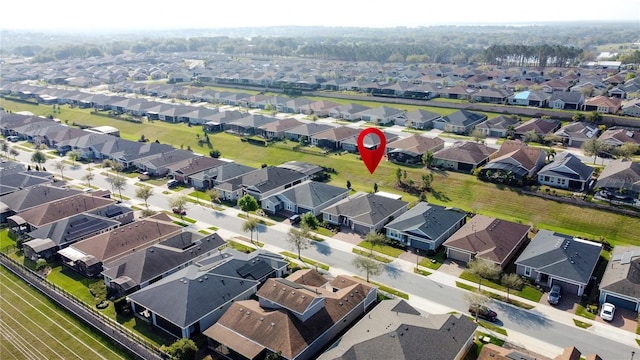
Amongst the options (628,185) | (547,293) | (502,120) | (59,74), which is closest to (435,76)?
(502,120)

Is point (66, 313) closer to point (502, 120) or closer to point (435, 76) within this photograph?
point (502, 120)

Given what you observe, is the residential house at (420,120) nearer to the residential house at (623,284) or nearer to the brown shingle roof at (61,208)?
the residential house at (623,284)

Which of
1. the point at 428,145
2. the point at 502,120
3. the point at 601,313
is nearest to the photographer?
the point at 601,313

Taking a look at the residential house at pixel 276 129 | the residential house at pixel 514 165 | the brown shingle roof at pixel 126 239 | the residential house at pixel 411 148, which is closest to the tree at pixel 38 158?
the residential house at pixel 276 129

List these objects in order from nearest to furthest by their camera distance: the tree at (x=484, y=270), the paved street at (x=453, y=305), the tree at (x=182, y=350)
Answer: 1. the tree at (x=182, y=350)
2. the paved street at (x=453, y=305)
3. the tree at (x=484, y=270)

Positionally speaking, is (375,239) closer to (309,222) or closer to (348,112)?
(309,222)

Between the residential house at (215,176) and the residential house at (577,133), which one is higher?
the residential house at (577,133)
